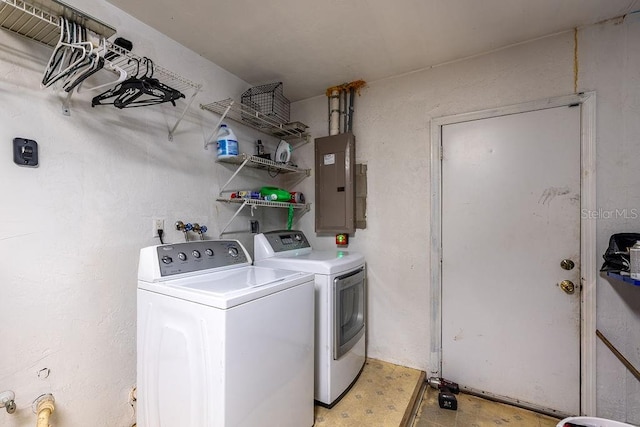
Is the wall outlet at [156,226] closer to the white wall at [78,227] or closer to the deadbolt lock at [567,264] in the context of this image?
the white wall at [78,227]

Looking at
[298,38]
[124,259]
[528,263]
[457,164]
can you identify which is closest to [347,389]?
[528,263]

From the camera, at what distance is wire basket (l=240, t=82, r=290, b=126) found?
2.21 m

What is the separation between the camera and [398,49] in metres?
1.91

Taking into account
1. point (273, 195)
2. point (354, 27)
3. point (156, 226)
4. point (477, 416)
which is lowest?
point (477, 416)

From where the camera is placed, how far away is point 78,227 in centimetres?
135

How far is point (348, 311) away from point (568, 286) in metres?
1.38

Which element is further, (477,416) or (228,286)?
(477,416)

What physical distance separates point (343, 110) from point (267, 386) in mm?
2156

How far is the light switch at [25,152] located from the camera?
115cm

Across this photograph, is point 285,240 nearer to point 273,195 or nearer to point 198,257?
point 273,195

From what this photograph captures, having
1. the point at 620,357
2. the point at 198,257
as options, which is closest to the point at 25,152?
the point at 198,257

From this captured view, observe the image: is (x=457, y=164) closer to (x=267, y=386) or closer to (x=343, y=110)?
(x=343, y=110)

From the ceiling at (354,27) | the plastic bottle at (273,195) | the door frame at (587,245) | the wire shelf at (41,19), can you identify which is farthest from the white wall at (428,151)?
the wire shelf at (41,19)

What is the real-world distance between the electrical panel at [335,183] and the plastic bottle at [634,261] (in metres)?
1.60
